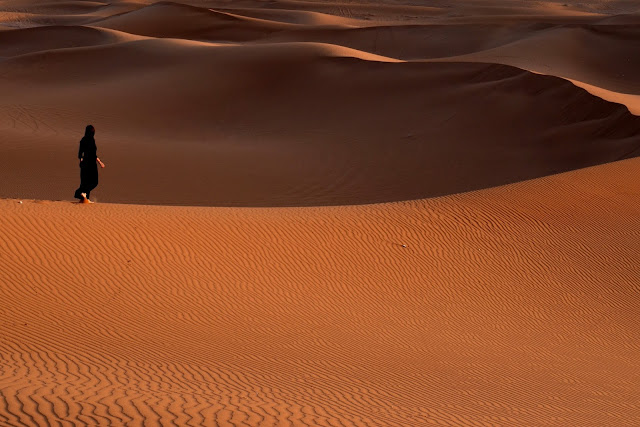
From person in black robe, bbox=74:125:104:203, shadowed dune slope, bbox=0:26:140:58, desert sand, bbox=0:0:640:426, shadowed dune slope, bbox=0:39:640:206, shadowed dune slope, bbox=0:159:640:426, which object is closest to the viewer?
shadowed dune slope, bbox=0:159:640:426

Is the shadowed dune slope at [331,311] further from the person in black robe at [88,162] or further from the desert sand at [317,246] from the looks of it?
the person in black robe at [88,162]

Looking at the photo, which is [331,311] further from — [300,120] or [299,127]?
[300,120]

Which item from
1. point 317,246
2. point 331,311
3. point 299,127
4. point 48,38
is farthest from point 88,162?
point 48,38

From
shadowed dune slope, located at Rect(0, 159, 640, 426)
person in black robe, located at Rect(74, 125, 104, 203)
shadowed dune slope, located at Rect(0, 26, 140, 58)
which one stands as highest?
shadowed dune slope, located at Rect(0, 26, 140, 58)

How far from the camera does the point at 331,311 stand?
10055mm

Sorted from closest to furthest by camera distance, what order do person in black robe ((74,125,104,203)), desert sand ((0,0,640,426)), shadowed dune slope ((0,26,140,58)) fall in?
desert sand ((0,0,640,426)) → person in black robe ((74,125,104,203)) → shadowed dune slope ((0,26,140,58))

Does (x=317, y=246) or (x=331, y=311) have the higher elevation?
(x=317, y=246)

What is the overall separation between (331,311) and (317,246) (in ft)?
6.40

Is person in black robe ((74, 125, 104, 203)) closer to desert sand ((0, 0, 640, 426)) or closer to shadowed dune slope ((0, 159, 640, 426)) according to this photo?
shadowed dune slope ((0, 159, 640, 426))

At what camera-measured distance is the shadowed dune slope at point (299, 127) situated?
19.5 metres

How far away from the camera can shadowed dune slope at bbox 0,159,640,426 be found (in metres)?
6.68

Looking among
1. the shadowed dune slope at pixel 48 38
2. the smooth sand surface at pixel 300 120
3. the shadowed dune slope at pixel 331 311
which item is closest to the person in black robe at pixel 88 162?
the shadowed dune slope at pixel 331 311

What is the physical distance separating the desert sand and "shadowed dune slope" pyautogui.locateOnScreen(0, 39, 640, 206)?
0.08 meters

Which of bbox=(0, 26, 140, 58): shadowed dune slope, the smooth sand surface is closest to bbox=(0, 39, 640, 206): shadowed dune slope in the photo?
the smooth sand surface
